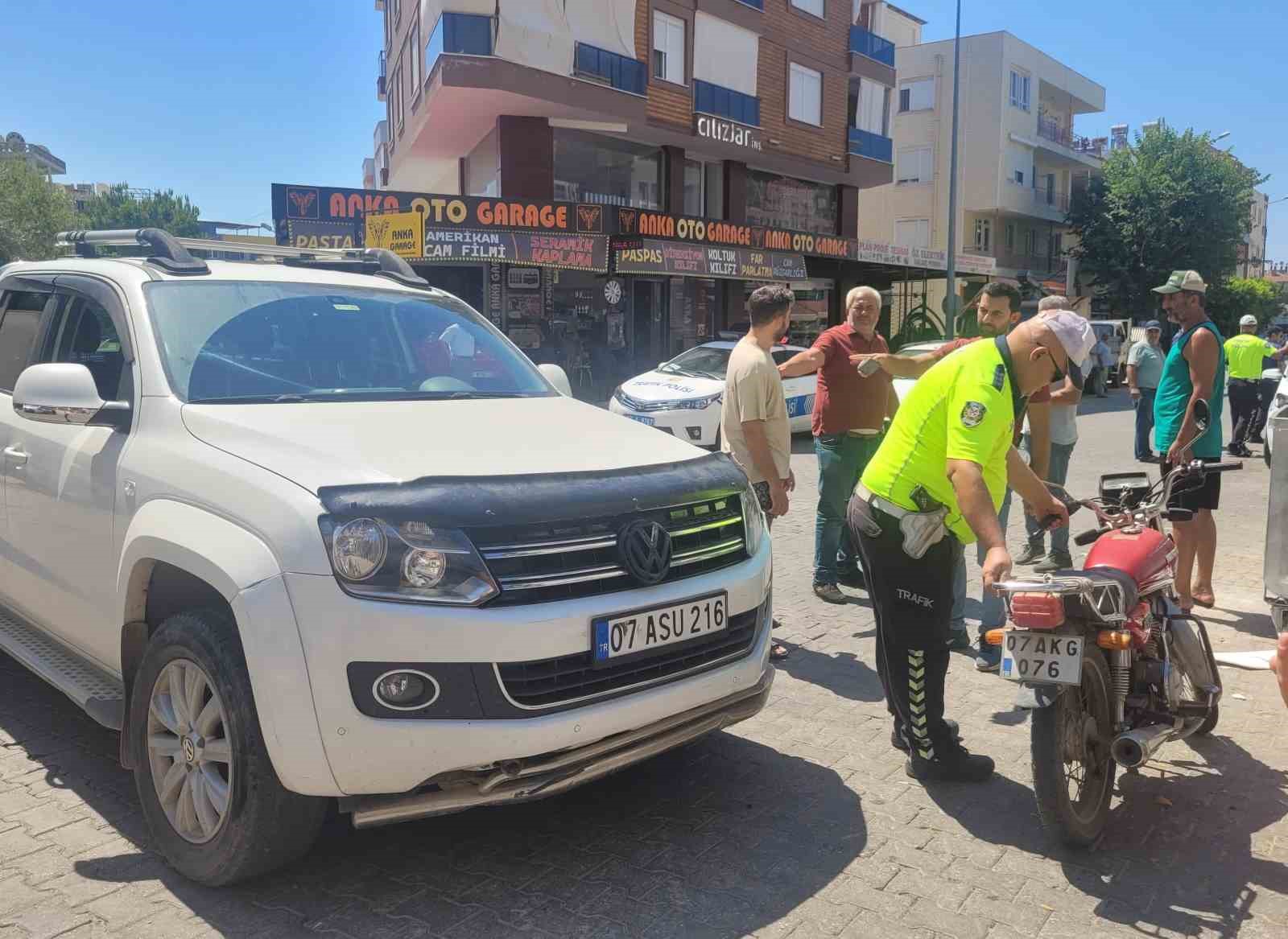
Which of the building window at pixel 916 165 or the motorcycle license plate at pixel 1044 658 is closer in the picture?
the motorcycle license plate at pixel 1044 658

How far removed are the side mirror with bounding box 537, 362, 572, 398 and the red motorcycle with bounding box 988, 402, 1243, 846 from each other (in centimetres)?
213

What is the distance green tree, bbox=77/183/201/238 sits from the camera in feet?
240

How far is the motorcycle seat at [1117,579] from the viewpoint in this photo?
340cm

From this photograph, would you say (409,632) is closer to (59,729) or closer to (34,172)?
(59,729)

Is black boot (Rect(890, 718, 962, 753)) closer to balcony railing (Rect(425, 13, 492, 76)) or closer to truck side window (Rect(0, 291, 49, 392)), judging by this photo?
truck side window (Rect(0, 291, 49, 392))

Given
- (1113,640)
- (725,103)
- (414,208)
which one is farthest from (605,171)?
(1113,640)

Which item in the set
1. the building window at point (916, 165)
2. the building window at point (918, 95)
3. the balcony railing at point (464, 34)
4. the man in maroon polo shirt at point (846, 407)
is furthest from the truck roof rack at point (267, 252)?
the building window at point (918, 95)

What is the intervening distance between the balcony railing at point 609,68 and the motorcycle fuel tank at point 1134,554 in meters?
21.4

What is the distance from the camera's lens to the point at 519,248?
2053cm

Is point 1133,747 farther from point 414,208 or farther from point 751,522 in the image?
point 414,208

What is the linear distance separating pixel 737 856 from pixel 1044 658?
1142 mm

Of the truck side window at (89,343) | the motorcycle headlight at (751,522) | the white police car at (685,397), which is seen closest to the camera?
the motorcycle headlight at (751,522)

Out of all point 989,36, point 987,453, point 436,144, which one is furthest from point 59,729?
point 989,36

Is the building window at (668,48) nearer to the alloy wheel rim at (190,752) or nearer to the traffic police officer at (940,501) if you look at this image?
the traffic police officer at (940,501)
